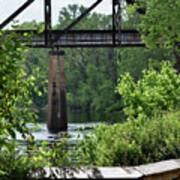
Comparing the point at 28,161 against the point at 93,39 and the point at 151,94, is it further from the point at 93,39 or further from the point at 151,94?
the point at 93,39

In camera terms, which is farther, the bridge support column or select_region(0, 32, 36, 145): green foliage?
the bridge support column

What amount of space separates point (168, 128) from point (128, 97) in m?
3.89

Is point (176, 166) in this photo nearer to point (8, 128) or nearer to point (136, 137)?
point (136, 137)

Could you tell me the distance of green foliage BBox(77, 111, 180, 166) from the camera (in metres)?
5.09

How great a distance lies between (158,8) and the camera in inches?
961

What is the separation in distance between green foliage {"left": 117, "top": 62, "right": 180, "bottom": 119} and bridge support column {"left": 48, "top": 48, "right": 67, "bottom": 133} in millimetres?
31014

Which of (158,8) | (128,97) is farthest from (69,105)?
(128,97)

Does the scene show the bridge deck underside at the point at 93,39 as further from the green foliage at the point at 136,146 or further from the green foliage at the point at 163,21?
the green foliage at the point at 136,146

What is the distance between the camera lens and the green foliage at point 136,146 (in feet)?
16.7

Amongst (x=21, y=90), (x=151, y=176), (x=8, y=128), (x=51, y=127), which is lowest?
(x=51, y=127)

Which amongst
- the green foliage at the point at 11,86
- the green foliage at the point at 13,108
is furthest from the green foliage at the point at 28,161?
the green foliage at the point at 11,86

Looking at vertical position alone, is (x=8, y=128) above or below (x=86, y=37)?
below

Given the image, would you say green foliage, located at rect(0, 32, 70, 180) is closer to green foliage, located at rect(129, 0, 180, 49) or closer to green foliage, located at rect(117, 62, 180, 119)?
green foliage, located at rect(117, 62, 180, 119)

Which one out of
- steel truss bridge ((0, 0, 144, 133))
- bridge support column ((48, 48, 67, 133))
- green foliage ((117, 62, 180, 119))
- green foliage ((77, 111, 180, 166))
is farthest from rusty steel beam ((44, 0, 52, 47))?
green foliage ((77, 111, 180, 166))
